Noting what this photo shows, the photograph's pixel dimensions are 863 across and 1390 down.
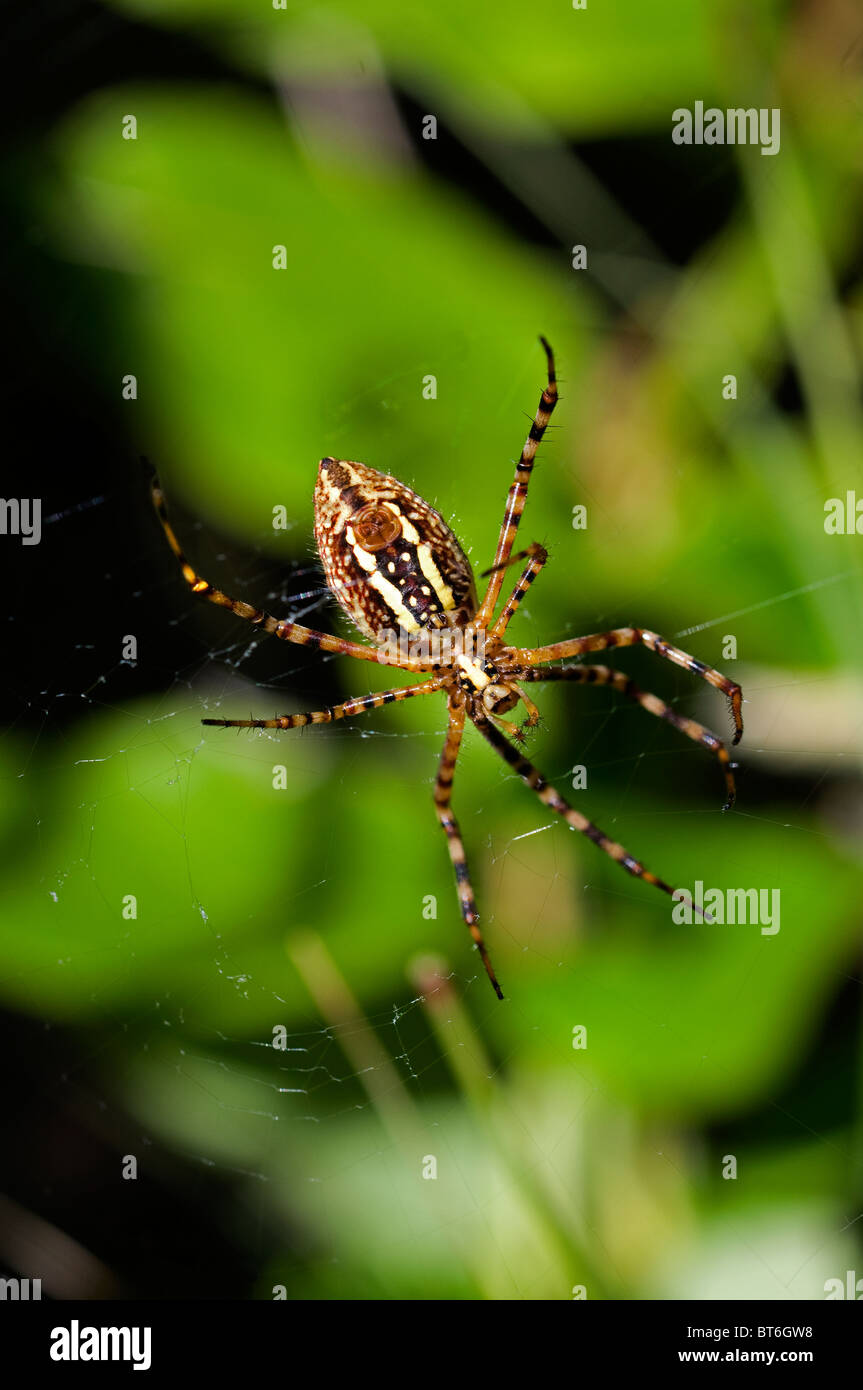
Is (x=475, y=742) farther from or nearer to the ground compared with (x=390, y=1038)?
farther from the ground

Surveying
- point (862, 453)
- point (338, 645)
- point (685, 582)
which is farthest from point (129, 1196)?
point (862, 453)

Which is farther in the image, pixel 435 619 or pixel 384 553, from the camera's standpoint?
pixel 435 619

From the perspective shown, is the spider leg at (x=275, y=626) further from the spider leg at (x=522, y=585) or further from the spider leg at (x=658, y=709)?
the spider leg at (x=658, y=709)

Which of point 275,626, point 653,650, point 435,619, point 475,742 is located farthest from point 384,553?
point 653,650

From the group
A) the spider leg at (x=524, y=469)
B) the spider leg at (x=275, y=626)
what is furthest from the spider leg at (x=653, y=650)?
the spider leg at (x=275, y=626)

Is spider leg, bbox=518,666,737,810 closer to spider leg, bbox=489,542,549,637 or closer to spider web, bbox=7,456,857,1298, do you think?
spider web, bbox=7,456,857,1298

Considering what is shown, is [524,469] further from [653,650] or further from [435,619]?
[653,650]

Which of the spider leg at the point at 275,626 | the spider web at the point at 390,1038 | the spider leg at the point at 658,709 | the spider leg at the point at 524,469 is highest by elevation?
the spider leg at the point at 524,469
